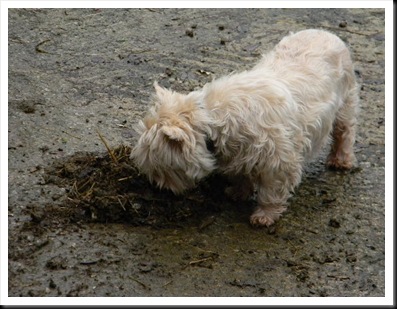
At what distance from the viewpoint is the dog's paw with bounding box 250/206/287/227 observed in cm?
584

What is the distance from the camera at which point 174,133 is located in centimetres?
514

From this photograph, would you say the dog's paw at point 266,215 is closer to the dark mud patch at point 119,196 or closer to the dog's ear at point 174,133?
the dark mud patch at point 119,196

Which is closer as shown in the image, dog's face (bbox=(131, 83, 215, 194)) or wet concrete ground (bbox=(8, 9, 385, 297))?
wet concrete ground (bbox=(8, 9, 385, 297))

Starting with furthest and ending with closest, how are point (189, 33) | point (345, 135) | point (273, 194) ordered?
1. point (189, 33)
2. point (345, 135)
3. point (273, 194)

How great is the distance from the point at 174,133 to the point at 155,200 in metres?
0.76

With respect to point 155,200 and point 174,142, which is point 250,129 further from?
point 155,200

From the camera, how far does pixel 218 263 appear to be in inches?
208

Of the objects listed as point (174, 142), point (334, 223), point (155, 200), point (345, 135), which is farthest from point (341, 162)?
point (174, 142)

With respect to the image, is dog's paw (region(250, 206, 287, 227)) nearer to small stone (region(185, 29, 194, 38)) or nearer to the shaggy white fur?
the shaggy white fur

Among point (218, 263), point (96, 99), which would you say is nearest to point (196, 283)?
point (218, 263)

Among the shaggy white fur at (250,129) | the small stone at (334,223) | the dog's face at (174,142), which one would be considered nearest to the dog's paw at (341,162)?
the shaggy white fur at (250,129)

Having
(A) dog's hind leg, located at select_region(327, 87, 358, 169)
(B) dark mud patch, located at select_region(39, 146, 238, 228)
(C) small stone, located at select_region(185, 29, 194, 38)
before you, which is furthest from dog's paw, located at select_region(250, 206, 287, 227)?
(C) small stone, located at select_region(185, 29, 194, 38)

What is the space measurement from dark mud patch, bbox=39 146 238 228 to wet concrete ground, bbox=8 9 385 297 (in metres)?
0.02

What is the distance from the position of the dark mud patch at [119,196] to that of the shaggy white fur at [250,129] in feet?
0.66
